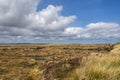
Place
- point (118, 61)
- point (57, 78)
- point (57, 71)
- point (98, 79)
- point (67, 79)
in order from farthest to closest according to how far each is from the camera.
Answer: point (118, 61)
point (57, 71)
point (57, 78)
point (67, 79)
point (98, 79)

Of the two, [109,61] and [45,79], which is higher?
[109,61]

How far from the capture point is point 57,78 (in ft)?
33.9

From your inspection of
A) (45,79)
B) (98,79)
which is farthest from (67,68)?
(98,79)

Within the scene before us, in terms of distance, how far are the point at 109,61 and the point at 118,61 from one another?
2.34ft

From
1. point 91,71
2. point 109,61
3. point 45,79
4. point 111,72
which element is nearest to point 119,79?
point 111,72

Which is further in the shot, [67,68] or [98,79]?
[67,68]

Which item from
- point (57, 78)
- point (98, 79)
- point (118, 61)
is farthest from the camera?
point (118, 61)

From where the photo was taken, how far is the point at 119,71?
9.55 metres

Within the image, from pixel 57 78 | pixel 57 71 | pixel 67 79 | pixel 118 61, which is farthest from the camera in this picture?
pixel 118 61

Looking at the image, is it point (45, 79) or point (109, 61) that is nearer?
point (45, 79)

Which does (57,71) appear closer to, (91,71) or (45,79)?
(45,79)

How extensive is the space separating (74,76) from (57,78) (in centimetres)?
140

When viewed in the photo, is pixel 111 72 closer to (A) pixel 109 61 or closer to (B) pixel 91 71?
(B) pixel 91 71

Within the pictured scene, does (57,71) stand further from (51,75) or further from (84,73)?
(84,73)
